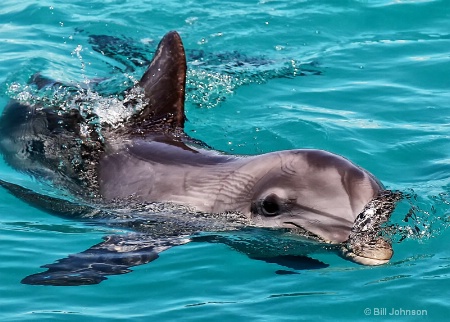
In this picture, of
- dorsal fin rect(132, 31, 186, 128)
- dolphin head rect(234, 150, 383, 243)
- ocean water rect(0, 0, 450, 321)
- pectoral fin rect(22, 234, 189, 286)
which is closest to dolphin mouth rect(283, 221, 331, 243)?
dolphin head rect(234, 150, 383, 243)

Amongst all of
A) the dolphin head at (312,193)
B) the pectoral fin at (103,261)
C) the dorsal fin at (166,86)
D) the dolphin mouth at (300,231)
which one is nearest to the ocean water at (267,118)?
the pectoral fin at (103,261)

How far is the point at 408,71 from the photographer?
15.4m

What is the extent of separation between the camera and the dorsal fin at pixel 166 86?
10.7 m

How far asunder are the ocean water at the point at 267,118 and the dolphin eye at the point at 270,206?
64 cm

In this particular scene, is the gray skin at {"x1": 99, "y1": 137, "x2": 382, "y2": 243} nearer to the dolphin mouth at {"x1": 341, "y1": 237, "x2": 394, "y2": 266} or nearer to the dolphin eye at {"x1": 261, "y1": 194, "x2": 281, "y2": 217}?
the dolphin eye at {"x1": 261, "y1": 194, "x2": 281, "y2": 217}

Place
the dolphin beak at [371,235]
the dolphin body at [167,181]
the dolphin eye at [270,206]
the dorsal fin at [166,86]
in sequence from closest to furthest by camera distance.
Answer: the dolphin beak at [371,235], the dolphin body at [167,181], the dolphin eye at [270,206], the dorsal fin at [166,86]

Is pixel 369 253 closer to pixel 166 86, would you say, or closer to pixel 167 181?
pixel 167 181

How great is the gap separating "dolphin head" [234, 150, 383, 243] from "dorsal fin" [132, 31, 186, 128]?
249 cm

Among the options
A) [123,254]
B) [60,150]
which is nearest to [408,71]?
[60,150]

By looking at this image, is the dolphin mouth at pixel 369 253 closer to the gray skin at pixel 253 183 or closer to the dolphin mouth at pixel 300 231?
the gray skin at pixel 253 183

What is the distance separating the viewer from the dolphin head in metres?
7.83

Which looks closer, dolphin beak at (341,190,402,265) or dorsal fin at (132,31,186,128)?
dolphin beak at (341,190,402,265)

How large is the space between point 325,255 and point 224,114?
531 centimetres

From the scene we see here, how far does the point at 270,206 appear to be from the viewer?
8.32m
